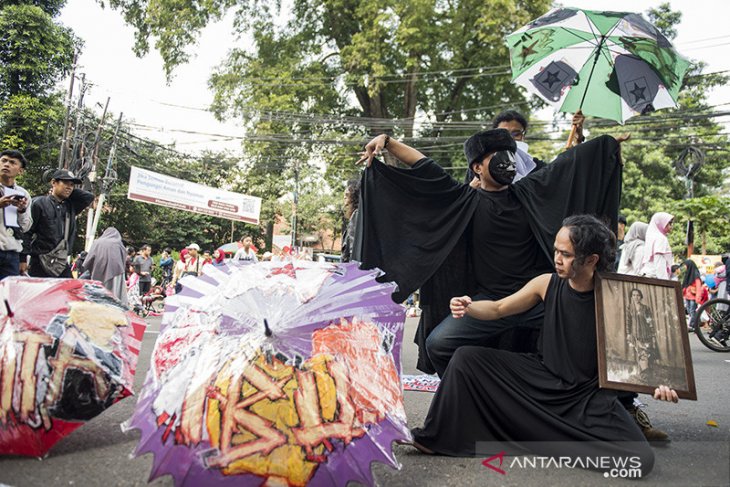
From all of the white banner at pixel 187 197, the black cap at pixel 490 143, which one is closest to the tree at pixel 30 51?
the white banner at pixel 187 197

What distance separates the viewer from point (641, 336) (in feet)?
10.2

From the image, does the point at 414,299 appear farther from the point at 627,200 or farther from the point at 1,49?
the point at 1,49

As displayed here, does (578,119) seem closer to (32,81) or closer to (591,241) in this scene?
(591,241)

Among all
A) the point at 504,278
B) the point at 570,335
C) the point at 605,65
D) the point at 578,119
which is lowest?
the point at 570,335

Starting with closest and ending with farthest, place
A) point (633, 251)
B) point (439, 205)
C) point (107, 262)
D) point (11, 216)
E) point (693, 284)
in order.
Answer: point (439, 205), point (11, 216), point (633, 251), point (107, 262), point (693, 284)

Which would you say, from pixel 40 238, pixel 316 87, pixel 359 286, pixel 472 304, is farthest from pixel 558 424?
pixel 316 87

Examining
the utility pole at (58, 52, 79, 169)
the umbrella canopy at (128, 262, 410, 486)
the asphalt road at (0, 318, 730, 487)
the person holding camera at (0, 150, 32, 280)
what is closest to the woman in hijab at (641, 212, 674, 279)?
the asphalt road at (0, 318, 730, 487)

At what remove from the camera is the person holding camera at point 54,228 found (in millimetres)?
5379

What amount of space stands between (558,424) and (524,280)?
102cm

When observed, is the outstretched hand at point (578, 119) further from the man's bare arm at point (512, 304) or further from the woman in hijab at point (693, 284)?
the woman in hijab at point (693, 284)

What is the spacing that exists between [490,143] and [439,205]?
52 cm

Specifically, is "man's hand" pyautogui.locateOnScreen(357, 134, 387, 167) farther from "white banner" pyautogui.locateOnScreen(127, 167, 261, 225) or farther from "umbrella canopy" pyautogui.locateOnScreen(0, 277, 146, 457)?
"white banner" pyautogui.locateOnScreen(127, 167, 261, 225)

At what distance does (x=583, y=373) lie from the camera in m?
3.20

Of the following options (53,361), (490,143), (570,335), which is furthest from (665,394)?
(53,361)
